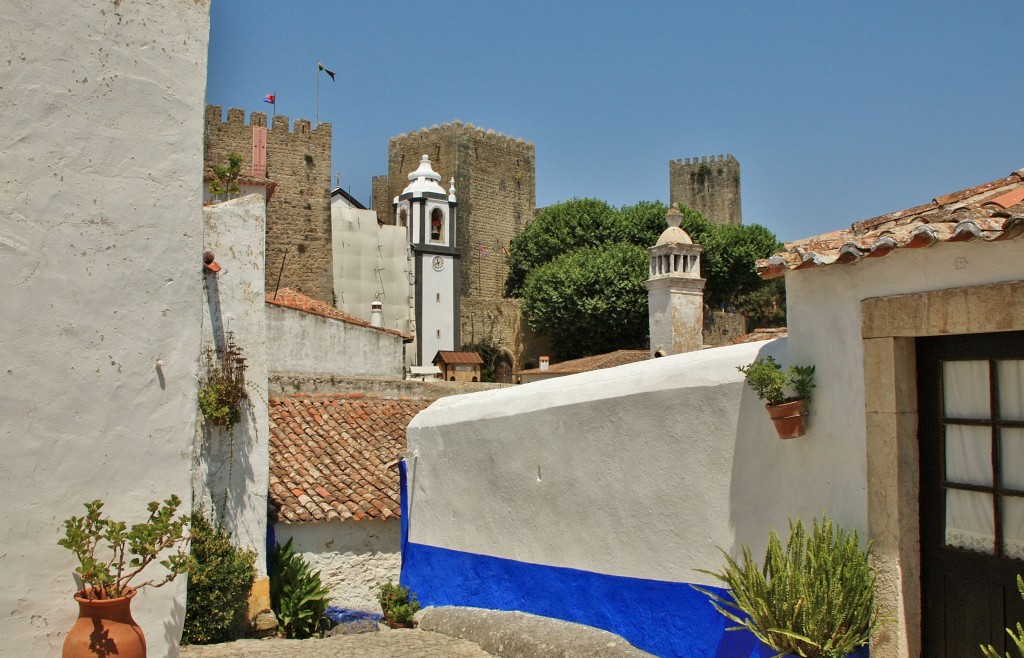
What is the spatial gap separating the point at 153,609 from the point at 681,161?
207 feet

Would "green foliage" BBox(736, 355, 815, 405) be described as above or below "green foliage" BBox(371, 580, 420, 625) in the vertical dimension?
above

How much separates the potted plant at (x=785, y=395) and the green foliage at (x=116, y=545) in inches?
144

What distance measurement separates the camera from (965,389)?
473 cm

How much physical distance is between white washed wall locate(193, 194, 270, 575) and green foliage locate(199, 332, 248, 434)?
0.11m

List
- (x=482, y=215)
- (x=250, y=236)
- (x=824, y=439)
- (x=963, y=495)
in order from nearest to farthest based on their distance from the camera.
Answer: (x=963, y=495) → (x=824, y=439) → (x=250, y=236) → (x=482, y=215)

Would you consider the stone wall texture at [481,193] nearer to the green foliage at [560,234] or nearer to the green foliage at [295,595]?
the green foliage at [560,234]

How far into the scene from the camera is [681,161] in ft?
214

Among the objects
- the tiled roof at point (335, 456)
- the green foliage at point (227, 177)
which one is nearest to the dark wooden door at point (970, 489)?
the tiled roof at point (335, 456)

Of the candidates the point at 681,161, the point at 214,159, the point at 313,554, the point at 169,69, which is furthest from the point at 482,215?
the point at 169,69

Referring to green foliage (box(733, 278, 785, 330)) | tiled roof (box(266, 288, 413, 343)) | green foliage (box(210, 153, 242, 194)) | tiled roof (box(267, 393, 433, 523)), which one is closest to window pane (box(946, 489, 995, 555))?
tiled roof (box(267, 393, 433, 523))

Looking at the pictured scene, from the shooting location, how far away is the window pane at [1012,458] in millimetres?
4457

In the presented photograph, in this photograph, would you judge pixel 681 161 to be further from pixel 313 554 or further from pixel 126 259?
pixel 126 259

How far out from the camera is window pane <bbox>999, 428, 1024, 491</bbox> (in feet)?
14.6

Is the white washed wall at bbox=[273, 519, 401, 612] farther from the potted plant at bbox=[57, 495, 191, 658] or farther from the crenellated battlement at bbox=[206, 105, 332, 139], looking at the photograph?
the crenellated battlement at bbox=[206, 105, 332, 139]
